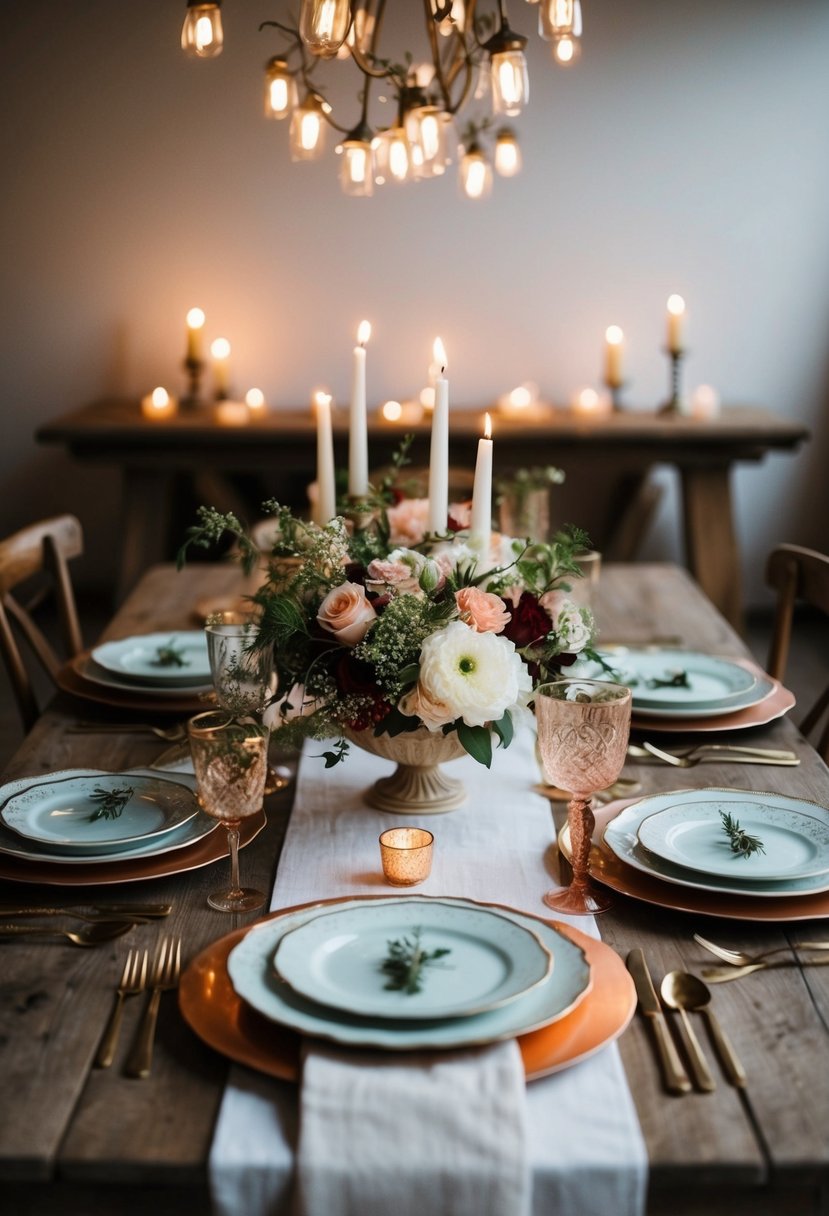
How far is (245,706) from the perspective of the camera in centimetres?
129

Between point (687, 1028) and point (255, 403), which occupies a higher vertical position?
point (255, 403)

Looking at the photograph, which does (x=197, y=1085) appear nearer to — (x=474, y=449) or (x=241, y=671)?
(x=241, y=671)

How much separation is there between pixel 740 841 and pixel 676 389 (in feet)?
10.5

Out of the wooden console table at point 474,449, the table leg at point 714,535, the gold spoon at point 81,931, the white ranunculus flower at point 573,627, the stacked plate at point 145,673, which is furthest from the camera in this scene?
the table leg at point 714,535

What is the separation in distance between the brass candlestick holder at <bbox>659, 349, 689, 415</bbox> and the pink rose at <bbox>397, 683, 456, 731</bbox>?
3153 mm

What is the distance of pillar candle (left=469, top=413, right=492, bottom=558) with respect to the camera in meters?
1.37

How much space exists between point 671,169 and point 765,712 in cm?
322

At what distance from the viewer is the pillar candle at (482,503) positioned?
1.37 metres

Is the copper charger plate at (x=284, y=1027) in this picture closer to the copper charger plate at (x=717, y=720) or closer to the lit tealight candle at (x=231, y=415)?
the copper charger plate at (x=717, y=720)

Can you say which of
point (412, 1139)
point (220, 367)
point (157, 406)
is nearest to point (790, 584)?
point (412, 1139)

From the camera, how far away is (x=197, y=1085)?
0.91 metres

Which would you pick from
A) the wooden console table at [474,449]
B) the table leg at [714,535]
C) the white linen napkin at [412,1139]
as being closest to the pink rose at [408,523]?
the white linen napkin at [412,1139]

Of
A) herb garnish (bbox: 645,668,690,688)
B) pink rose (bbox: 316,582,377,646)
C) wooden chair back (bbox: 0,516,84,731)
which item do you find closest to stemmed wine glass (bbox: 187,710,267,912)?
pink rose (bbox: 316,582,377,646)

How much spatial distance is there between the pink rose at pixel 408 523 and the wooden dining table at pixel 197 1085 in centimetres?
41
